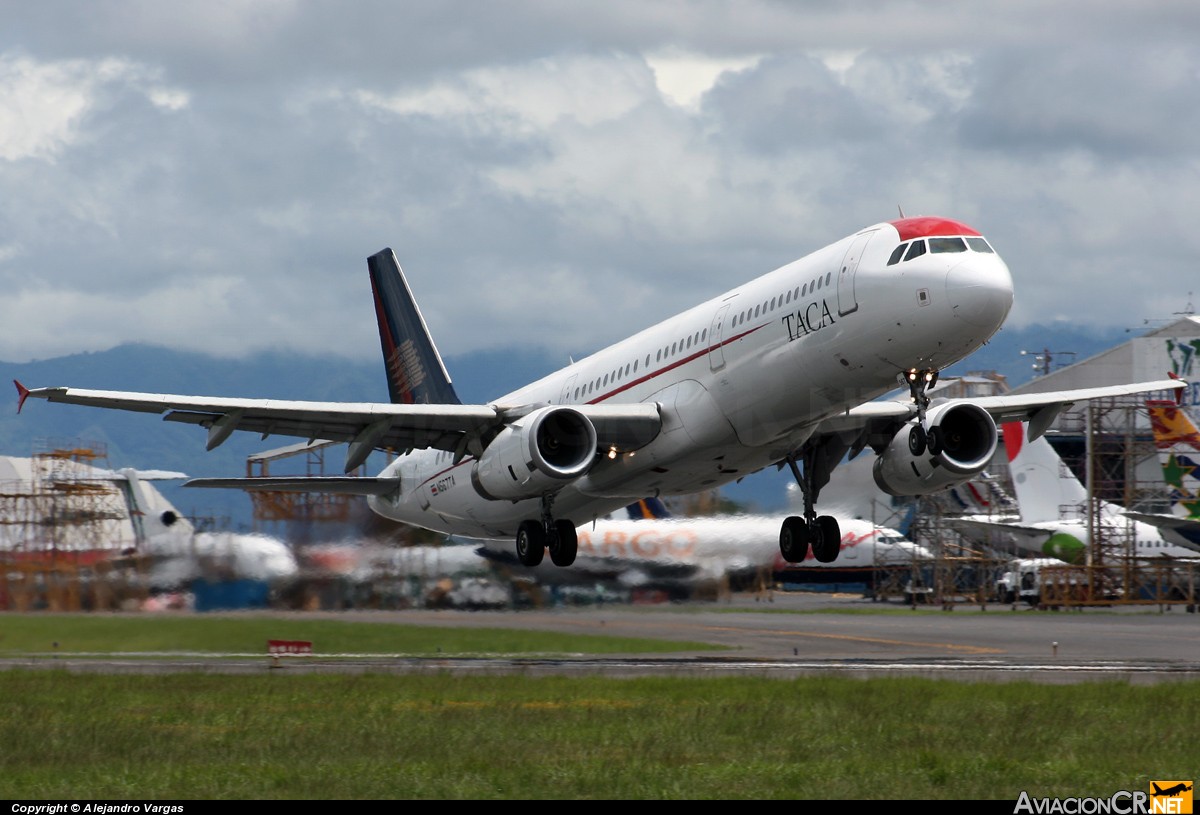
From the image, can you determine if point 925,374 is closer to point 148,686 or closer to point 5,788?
point 148,686

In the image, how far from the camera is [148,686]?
29.5m

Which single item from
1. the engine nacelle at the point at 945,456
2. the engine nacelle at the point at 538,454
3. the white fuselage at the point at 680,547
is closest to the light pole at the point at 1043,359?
the white fuselage at the point at 680,547

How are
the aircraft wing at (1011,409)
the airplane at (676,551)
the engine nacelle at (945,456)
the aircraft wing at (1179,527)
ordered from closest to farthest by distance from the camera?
the engine nacelle at (945,456) < the aircraft wing at (1011,409) < the airplane at (676,551) < the aircraft wing at (1179,527)

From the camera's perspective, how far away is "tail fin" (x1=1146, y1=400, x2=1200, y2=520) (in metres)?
80.9

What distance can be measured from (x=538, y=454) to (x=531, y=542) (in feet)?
14.4

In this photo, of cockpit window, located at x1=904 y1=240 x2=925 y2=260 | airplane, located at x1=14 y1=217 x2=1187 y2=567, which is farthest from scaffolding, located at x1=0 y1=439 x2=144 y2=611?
cockpit window, located at x1=904 y1=240 x2=925 y2=260

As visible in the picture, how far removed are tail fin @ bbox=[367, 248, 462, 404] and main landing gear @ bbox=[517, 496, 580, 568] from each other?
313 inches

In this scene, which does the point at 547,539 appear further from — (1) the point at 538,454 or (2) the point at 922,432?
(2) the point at 922,432

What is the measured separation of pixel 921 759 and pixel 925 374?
10.7 m

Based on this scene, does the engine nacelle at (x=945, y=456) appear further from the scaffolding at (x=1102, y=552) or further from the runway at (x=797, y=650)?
the scaffolding at (x=1102, y=552)

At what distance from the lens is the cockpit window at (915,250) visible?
2742 centimetres

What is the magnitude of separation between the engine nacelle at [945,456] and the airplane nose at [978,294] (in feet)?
13.5

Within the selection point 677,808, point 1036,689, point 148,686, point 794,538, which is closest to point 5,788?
point 677,808

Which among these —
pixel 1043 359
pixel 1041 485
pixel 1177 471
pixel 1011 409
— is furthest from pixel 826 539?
pixel 1043 359
